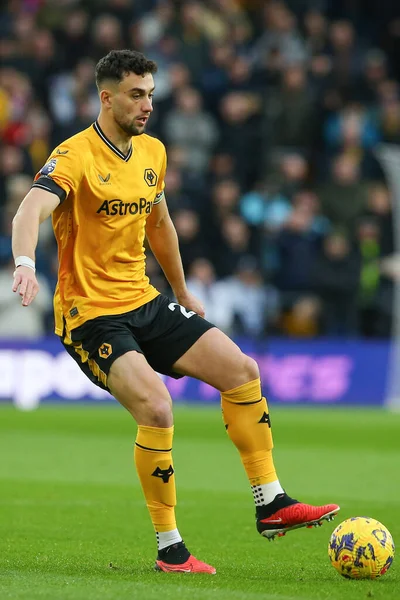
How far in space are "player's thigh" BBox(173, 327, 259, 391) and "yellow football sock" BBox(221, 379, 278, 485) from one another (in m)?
0.07

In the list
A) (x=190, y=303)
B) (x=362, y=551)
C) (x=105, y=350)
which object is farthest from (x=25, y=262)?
(x=362, y=551)

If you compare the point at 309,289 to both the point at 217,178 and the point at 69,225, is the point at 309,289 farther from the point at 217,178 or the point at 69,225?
the point at 69,225

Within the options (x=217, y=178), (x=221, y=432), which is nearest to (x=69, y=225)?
(x=221, y=432)

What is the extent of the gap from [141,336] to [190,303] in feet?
2.18

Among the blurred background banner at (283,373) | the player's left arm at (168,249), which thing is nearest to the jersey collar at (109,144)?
the player's left arm at (168,249)

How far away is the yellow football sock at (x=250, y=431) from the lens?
6.61 meters

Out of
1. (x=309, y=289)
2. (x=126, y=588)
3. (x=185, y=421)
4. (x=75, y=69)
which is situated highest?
(x=75, y=69)

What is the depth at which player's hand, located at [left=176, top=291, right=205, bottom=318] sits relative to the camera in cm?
712

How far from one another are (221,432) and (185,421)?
1057 millimetres

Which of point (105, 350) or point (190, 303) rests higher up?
point (190, 303)

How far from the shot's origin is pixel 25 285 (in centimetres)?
565

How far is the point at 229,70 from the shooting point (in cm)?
2069

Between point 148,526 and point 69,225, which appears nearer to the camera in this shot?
point 69,225

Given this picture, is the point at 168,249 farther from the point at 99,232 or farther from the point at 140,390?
the point at 140,390
